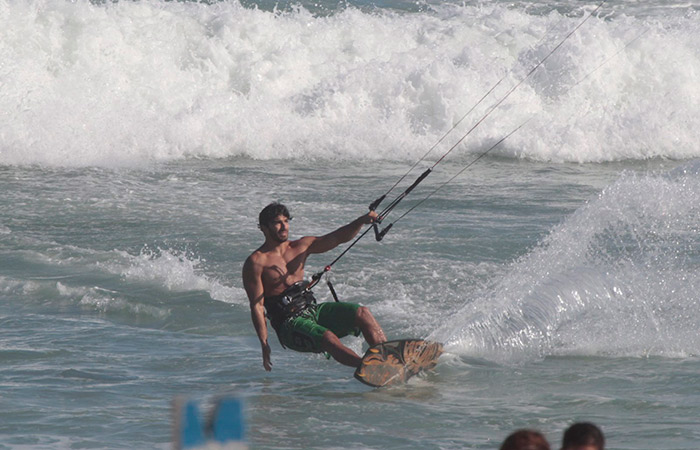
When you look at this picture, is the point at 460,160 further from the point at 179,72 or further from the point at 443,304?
the point at 443,304

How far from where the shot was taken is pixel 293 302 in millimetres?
6969

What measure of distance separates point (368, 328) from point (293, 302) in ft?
1.69

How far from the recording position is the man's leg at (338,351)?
6695mm

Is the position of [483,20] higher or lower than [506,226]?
higher

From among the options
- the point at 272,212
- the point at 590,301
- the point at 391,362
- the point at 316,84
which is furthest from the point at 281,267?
the point at 316,84

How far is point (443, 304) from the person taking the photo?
344 inches

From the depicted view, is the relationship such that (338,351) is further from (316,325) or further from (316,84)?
(316,84)

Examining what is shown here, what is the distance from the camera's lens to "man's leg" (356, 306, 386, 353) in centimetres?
685

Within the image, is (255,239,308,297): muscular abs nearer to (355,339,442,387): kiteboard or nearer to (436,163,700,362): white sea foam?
(355,339,442,387): kiteboard

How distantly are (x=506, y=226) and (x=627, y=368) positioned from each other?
4317 mm

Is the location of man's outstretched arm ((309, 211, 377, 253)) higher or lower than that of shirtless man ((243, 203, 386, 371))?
higher

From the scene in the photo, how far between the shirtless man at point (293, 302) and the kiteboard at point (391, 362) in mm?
100

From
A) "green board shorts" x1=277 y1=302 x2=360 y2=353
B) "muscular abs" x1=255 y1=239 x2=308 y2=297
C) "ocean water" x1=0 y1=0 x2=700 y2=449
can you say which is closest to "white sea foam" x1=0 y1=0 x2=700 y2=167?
"ocean water" x1=0 y1=0 x2=700 y2=449

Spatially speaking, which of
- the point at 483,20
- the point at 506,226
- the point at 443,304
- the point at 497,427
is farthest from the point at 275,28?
the point at 497,427
